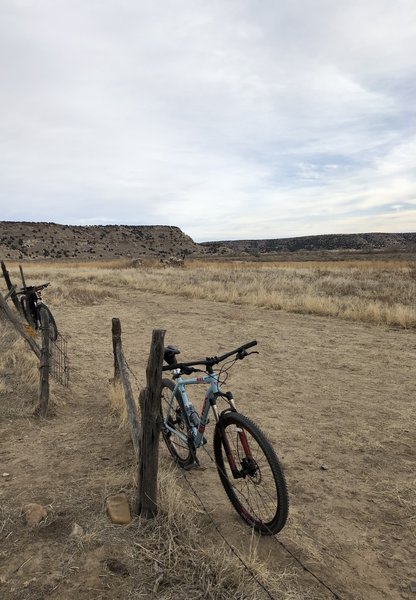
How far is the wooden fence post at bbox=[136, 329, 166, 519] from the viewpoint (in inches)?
122

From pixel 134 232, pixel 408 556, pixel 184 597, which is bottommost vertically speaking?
pixel 408 556

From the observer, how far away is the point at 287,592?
265 cm

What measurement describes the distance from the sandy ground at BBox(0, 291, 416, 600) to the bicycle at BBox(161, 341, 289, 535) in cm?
17

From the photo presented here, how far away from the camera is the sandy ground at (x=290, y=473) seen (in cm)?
283

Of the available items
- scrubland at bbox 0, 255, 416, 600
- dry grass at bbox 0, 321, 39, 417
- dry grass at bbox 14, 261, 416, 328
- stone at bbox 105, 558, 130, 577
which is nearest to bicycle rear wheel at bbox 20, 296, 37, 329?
scrubland at bbox 0, 255, 416, 600

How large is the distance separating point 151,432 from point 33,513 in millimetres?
1140

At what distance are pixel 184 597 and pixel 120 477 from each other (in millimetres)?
1506

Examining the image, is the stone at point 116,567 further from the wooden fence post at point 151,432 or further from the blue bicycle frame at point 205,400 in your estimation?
the blue bicycle frame at point 205,400

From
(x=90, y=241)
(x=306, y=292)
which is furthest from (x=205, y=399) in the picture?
(x=90, y=241)

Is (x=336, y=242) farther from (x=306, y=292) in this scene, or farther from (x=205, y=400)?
(x=205, y=400)

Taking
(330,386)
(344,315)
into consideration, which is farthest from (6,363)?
(344,315)

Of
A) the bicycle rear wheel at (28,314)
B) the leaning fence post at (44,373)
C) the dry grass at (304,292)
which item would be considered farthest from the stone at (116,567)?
the dry grass at (304,292)

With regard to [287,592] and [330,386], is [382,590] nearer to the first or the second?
[287,592]

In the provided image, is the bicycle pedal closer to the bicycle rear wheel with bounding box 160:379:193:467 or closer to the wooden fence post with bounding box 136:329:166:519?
the bicycle rear wheel with bounding box 160:379:193:467
